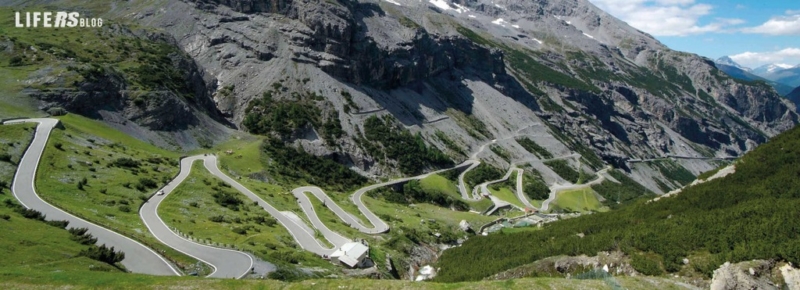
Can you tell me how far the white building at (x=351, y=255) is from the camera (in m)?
51.5

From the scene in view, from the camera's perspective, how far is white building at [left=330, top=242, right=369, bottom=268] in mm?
51513

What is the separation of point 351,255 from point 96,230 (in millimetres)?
24200

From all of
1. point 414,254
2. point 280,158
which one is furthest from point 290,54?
point 414,254

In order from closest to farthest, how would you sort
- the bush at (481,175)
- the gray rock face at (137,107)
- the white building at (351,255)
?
the white building at (351,255) → the gray rock face at (137,107) → the bush at (481,175)

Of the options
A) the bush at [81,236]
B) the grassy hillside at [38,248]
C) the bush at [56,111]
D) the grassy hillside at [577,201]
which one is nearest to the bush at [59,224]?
the grassy hillside at [38,248]

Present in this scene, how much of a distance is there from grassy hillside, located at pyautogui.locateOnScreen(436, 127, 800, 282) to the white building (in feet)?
30.7

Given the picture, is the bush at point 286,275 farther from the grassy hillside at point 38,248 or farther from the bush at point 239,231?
the bush at point 239,231

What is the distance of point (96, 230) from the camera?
3994 centimetres

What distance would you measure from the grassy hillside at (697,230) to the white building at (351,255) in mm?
9364

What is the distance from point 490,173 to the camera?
163 m

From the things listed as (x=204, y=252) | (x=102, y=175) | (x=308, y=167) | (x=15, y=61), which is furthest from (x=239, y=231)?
(x=15, y=61)

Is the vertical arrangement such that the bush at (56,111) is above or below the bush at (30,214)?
below

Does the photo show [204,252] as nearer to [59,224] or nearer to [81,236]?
[81,236]

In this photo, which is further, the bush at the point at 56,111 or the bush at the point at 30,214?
the bush at the point at 56,111
